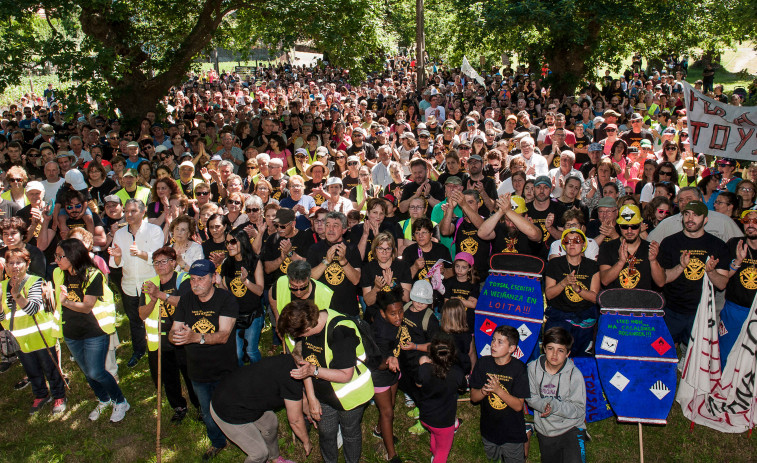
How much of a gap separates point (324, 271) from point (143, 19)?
13.2m

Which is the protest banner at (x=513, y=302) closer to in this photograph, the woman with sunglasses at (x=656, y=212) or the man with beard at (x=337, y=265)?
the man with beard at (x=337, y=265)

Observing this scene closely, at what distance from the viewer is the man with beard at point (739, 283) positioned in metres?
5.45

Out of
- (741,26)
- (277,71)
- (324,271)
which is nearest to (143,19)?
(324,271)

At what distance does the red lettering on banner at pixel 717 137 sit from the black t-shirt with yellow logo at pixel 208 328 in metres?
6.11

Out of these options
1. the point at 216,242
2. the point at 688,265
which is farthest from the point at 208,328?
the point at 688,265

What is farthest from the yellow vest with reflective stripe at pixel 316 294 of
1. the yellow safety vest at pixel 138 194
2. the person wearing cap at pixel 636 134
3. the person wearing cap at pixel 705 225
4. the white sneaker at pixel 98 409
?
the person wearing cap at pixel 636 134

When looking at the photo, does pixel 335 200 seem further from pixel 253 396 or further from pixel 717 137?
pixel 717 137

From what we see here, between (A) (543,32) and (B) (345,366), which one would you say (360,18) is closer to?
(A) (543,32)

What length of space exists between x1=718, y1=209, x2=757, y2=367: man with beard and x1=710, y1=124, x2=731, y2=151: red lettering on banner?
1704mm

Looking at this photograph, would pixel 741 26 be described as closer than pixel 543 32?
Yes

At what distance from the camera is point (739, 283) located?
5539 millimetres

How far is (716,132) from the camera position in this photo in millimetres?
6988

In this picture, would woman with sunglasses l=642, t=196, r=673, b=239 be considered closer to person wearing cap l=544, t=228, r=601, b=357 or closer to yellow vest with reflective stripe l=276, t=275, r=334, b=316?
person wearing cap l=544, t=228, r=601, b=357

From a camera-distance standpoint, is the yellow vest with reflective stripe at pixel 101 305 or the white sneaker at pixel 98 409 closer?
the yellow vest with reflective stripe at pixel 101 305
